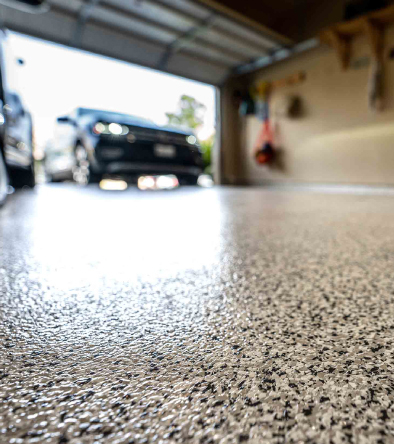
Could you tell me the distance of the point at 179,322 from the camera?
40cm

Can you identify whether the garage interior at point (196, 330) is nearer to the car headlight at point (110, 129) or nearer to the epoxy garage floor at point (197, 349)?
the epoxy garage floor at point (197, 349)

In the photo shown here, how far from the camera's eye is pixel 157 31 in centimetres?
502

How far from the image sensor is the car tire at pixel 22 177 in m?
3.75

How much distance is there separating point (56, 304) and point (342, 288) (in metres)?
0.46

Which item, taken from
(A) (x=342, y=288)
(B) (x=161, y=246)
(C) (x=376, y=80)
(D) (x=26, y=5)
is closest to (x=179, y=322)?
(A) (x=342, y=288)

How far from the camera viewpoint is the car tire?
3.75 metres

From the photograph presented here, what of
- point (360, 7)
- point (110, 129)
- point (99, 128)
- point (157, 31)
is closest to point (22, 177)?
point (99, 128)

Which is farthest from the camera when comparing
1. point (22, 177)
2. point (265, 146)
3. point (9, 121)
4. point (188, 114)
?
point (188, 114)

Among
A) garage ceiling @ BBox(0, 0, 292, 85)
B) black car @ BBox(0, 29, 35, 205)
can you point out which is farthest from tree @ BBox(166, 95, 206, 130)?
black car @ BBox(0, 29, 35, 205)

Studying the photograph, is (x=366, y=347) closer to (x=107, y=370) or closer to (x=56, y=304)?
(x=107, y=370)

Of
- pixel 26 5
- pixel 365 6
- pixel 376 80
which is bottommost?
pixel 376 80

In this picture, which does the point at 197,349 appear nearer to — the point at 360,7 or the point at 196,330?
the point at 196,330

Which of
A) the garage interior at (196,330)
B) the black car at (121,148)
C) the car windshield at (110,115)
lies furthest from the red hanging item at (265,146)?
the garage interior at (196,330)

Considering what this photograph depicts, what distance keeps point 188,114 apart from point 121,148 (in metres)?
8.63
